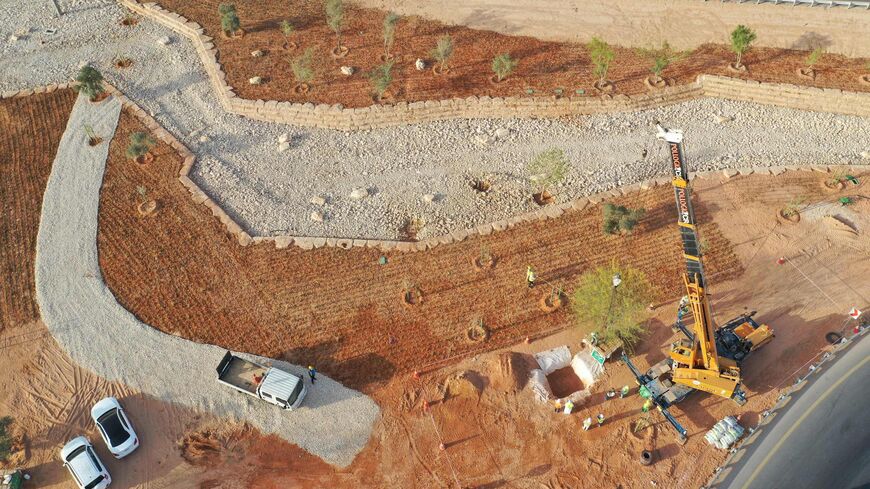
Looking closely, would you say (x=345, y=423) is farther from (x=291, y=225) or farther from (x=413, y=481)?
(x=291, y=225)

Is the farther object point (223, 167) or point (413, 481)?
point (223, 167)

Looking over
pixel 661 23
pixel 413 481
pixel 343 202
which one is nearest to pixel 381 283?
pixel 343 202

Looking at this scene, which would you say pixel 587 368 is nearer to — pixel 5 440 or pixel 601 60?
pixel 601 60

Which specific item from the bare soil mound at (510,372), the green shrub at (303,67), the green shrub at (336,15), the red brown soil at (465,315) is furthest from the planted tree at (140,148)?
the bare soil mound at (510,372)

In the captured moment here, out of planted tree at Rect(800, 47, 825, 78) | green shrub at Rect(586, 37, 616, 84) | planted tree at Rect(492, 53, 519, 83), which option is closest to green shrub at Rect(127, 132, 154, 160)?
planted tree at Rect(492, 53, 519, 83)

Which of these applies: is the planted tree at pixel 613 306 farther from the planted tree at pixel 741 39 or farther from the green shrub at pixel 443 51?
the planted tree at pixel 741 39
